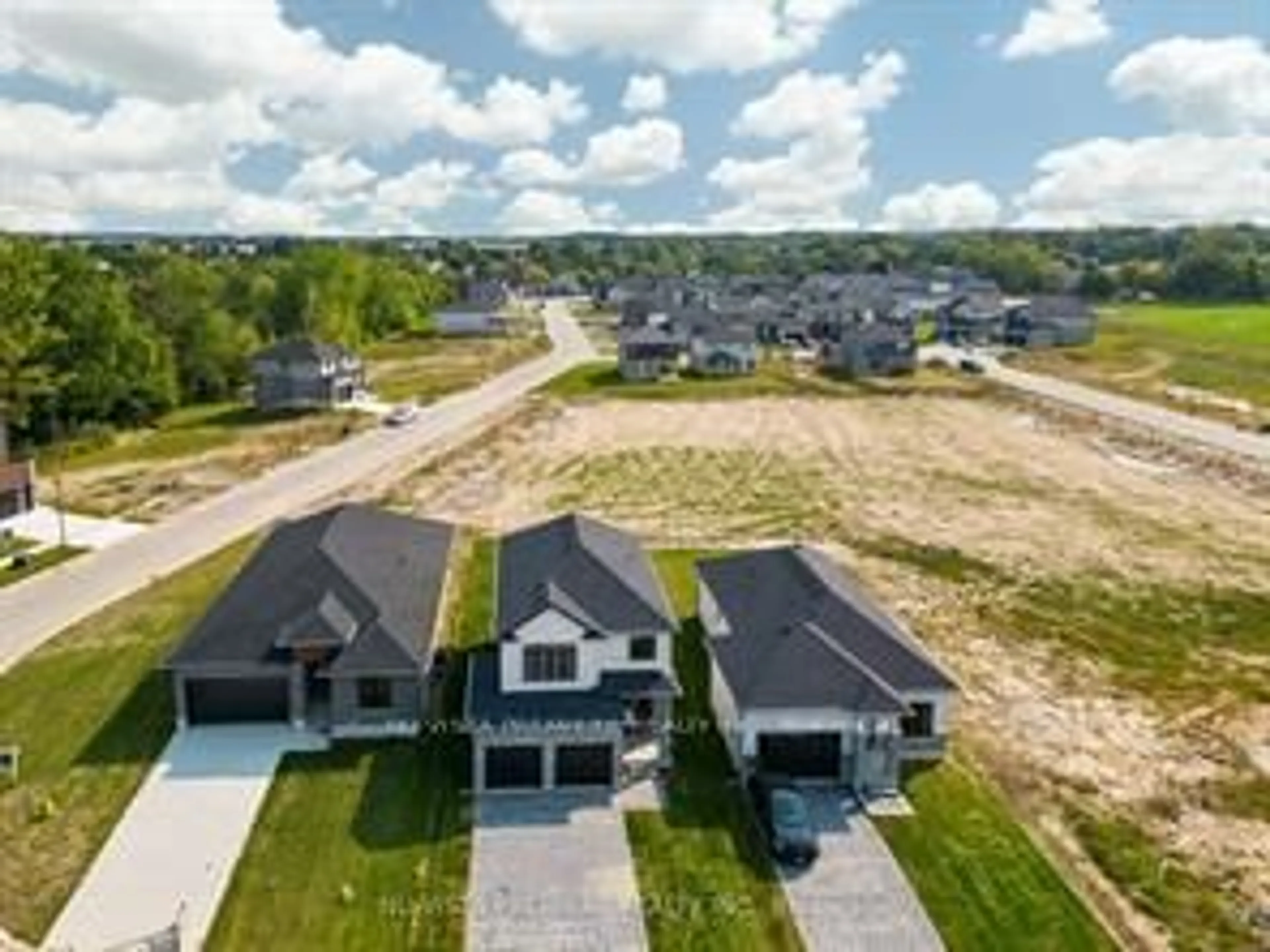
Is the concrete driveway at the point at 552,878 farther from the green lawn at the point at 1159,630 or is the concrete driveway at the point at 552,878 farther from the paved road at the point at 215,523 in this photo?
the paved road at the point at 215,523

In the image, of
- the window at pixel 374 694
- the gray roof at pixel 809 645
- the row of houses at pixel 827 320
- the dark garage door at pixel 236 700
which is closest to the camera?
the gray roof at pixel 809 645

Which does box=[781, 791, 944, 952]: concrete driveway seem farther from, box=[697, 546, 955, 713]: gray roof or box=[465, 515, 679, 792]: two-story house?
box=[465, 515, 679, 792]: two-story house

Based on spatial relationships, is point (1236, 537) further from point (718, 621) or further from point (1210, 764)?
point (718, 621)

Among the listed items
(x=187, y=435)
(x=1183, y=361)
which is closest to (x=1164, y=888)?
(x=187, y=435)

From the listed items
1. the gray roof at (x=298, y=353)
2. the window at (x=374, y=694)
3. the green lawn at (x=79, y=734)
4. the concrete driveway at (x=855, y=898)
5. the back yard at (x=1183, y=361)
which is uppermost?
the gray roof at (x=298, y=353)

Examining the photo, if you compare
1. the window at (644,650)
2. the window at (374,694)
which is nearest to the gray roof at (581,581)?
the window at (644,650)

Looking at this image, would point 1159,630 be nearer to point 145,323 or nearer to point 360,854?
point 360,854

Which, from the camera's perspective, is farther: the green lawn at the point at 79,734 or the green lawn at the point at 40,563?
the green lawn at the point at 40,563
